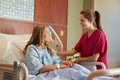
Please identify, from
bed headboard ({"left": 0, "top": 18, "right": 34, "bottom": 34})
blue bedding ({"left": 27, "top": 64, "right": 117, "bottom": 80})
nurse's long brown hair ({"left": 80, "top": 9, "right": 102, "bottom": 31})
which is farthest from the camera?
bed headboard ({"left": 0, "top": 18, "right": 34, "bottom": 34})

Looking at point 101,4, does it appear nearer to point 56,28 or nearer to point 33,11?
point 56,28

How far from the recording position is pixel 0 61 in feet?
7.25

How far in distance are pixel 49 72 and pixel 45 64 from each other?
0.61ft

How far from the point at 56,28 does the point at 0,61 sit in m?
1.52

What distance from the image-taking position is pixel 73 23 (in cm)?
396

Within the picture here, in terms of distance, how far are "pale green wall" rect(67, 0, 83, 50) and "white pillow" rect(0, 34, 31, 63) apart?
4.90ft

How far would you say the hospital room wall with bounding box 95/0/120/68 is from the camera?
429 centimetres

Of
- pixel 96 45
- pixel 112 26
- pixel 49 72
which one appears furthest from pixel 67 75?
pixel 112 26

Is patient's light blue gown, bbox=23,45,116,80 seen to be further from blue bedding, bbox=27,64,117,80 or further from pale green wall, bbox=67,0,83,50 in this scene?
pale green wall, bbox=67,0,83,50

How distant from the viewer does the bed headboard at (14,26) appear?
2895 millimetres

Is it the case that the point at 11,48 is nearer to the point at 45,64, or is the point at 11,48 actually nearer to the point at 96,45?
the point at 45,64

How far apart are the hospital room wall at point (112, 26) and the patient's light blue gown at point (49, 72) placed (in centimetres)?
215

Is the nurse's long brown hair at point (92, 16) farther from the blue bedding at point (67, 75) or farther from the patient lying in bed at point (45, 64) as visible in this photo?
the blue bedding at point (67, 75)

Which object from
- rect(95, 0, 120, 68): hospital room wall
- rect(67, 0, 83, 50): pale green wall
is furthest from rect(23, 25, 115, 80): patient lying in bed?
rect(95, 0, 120, 68): hospital room wall
